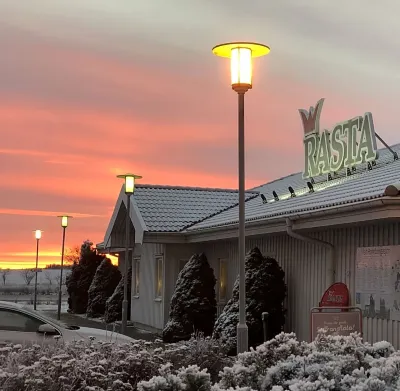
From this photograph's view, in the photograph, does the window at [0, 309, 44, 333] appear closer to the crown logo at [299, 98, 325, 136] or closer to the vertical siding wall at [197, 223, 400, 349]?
the vertical siding wall at [197, 223, 400, 349]

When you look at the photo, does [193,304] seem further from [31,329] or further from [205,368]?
[205,368]

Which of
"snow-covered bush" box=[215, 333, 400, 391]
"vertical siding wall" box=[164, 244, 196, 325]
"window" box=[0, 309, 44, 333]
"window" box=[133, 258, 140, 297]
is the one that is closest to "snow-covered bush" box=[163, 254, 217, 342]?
"vertical siding wall" box=[164, 244, 196, 325]

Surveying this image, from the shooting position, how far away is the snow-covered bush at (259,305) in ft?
53.0

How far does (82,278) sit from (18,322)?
25.5 m

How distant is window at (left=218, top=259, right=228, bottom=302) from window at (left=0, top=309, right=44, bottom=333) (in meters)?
9.75

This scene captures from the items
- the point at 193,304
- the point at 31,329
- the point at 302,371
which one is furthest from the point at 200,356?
the point at 193,304

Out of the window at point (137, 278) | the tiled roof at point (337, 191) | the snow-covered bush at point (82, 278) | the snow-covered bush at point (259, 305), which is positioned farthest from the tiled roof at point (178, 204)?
the snow-covered bush at point (82, 278)

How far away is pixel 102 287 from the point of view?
109 feet

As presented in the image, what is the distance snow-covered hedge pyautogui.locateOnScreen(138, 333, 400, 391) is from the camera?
5.40 m

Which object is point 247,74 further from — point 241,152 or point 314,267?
point 314,267

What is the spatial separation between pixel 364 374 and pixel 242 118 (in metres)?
5.80

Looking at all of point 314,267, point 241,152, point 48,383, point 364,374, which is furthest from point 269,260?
point 364,374

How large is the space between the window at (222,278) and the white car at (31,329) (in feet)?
30.2

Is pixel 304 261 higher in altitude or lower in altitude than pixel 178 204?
lower
